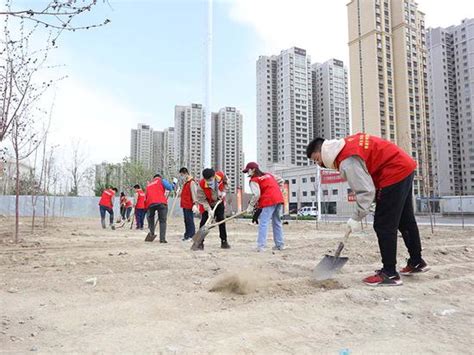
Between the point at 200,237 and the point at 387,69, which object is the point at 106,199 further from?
the point at 387,69

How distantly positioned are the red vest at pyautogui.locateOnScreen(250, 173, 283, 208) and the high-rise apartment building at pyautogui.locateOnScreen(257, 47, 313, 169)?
43.4 metres

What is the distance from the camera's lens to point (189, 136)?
3331 cm

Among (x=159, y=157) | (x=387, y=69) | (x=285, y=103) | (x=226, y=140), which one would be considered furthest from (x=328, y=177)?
(x=387, y=69)

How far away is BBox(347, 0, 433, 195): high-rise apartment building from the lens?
49969 millimetres

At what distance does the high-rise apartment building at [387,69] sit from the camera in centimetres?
4997

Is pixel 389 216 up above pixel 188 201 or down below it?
below

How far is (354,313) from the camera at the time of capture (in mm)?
2711

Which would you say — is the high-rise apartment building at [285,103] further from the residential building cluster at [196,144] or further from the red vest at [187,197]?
the red vest at [187,197]

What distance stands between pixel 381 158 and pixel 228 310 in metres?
1.97

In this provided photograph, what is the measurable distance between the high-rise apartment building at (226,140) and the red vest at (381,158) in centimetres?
3248

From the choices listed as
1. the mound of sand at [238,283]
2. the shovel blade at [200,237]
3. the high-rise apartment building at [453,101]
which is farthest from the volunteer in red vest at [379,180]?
the high-rise apartment building at [453,101]

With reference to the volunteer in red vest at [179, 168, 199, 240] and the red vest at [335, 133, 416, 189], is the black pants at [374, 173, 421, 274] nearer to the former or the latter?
the red vest at [335, 133, 416, 189]

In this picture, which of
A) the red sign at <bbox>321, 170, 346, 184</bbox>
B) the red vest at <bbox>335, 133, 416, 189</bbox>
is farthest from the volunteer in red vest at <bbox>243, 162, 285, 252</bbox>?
the red sign at <bbox>321, 170, 346, 184</bbox>

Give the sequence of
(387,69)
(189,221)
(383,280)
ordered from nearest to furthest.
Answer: (383,280) < (189,221) < (387,69)
